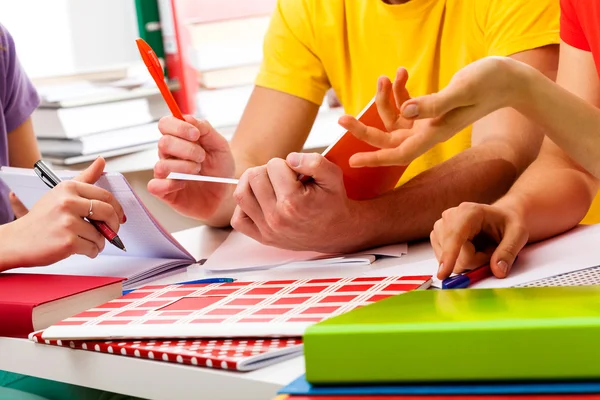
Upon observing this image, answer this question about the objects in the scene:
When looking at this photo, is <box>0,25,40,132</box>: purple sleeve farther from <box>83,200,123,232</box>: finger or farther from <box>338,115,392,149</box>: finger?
<box>338,115,392,149</box>: finger

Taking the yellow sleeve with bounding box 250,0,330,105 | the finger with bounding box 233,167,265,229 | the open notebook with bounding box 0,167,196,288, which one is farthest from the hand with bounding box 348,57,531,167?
the yellow sleeve with bounding box 250,0,330,105

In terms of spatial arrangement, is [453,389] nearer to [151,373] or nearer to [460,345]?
[460,345]

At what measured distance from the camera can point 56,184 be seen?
1.09 meters

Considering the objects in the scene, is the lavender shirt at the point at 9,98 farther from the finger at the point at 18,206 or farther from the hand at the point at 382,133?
the hand at the point at 382,133

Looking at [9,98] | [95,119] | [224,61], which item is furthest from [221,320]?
[224,61]

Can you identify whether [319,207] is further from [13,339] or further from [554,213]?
[13,339]

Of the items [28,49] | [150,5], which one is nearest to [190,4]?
[150,5]

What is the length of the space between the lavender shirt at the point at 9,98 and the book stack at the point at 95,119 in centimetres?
30

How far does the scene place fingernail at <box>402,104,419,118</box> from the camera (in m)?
0.73

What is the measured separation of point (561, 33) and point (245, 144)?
1.85 feet

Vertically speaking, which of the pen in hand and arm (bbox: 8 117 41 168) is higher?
the pen in hand

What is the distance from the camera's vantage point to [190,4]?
98.8 inches

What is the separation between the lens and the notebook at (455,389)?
0.52 metres

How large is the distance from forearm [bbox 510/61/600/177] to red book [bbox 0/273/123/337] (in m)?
0.48
